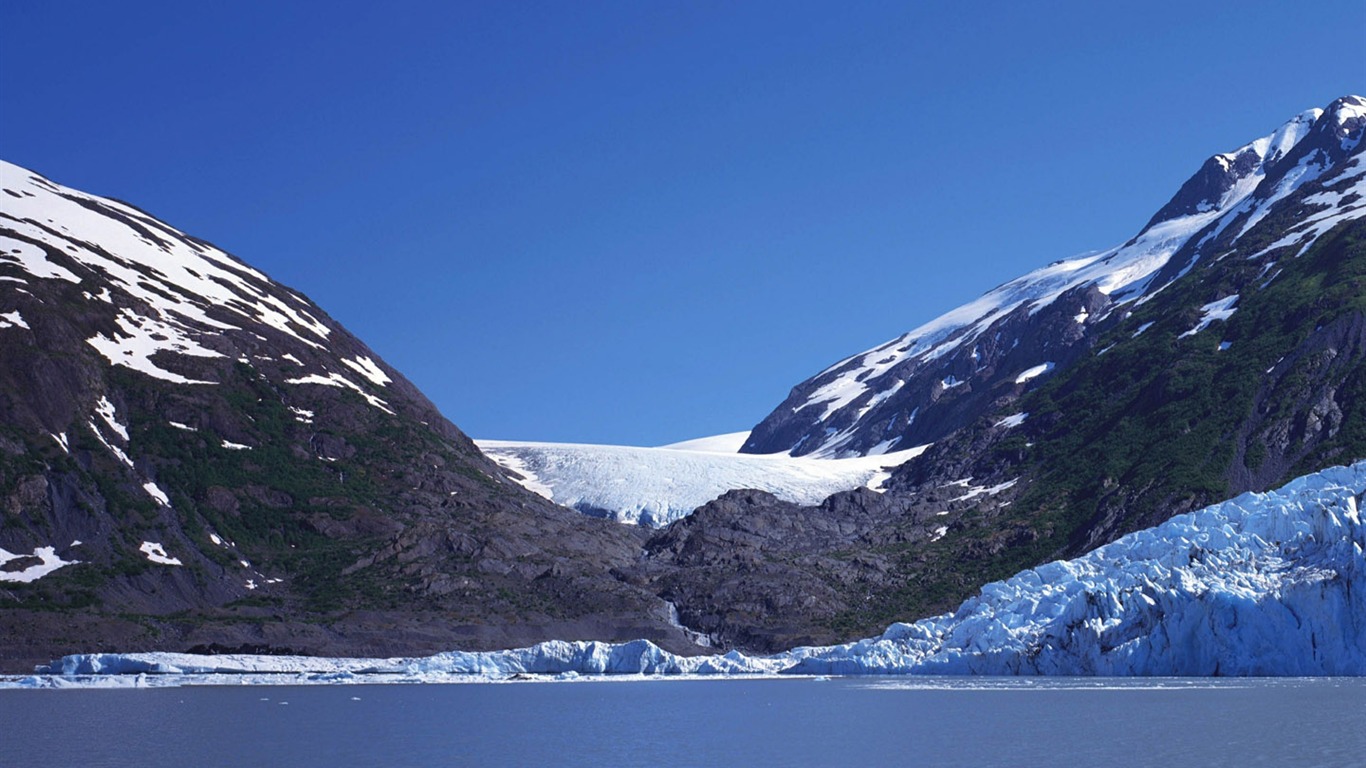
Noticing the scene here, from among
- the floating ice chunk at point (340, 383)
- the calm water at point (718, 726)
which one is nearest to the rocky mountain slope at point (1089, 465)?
the floating ice chunk at point (340, 383)

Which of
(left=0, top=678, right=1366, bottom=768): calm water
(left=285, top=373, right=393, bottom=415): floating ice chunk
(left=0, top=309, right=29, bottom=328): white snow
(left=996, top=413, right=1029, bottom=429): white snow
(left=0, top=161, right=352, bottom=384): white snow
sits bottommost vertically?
(left=0, top=678, right=1366, bottom=768): calm water

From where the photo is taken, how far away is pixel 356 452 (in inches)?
5787

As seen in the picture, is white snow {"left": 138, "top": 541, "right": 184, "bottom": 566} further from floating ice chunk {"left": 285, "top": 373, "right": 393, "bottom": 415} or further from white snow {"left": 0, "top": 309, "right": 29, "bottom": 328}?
floating ice chunk {"left": 285, "top": 373, "right": 393, "bottom": 415}

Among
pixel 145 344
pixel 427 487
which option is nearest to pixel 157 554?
pixel 427 487

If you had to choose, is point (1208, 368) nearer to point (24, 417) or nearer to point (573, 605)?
point (573, 605)

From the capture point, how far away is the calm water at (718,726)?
4600 cm

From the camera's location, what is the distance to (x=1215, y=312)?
168875 mm

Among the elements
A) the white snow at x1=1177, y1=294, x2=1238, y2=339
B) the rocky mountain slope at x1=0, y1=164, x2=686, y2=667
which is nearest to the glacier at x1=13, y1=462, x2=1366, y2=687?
the rocky mountain slope at x1=0, y1=164, x2=686, y2=667

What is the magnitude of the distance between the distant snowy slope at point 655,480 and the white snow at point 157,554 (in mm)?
72733

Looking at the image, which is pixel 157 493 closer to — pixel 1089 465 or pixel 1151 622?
pixel 1151 622

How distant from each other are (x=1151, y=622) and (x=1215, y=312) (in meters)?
97.4

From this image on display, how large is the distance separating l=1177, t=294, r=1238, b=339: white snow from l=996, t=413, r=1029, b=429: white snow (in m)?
22.5

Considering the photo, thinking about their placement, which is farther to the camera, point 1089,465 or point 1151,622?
point 1089,465

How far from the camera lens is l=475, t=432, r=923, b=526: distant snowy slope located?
7215 inches
